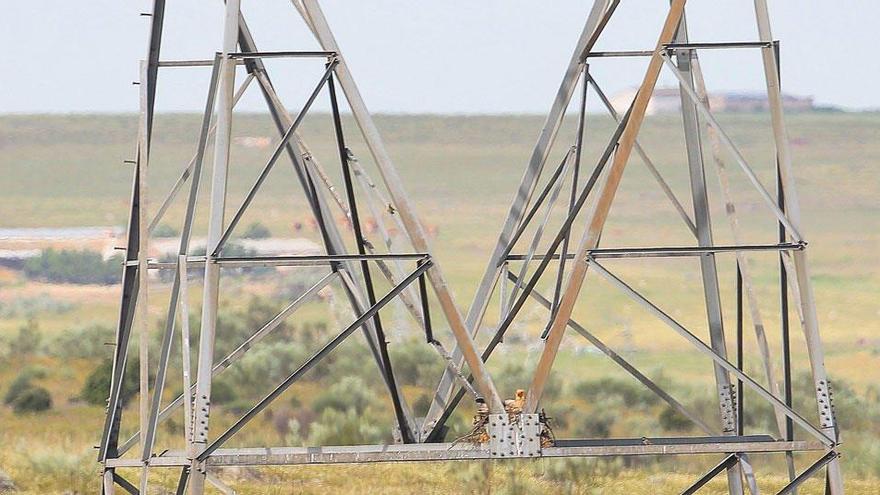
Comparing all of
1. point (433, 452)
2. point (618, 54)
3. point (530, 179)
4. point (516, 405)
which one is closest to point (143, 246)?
point (433, 452)

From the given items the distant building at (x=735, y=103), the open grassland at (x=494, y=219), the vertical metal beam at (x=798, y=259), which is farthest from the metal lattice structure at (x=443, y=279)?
the distant building at (x=735, y=103)

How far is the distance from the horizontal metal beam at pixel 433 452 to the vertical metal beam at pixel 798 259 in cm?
28

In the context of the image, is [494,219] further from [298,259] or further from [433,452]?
[298,259]

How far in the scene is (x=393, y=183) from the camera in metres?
15.0

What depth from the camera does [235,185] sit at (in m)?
74.3

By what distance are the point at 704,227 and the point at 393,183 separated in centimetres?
428

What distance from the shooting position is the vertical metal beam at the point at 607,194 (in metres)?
14.9

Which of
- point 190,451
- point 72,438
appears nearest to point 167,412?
point 190,451

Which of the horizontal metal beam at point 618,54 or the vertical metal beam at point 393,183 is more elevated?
the horizontal metal beam at point 618,54

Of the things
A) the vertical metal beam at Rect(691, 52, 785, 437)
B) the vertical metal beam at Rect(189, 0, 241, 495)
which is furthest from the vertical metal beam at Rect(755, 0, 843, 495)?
the vertical metal beam at Rect(189, 0, 241, 495)

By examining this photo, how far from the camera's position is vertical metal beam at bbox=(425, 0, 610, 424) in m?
17.6

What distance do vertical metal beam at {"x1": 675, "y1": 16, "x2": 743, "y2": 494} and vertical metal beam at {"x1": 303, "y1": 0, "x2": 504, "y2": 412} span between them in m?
3.38

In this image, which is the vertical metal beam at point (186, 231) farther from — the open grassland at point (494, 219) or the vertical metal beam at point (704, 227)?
the open grassland at point (494, 219)

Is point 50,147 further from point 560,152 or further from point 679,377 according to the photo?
point 679,377
